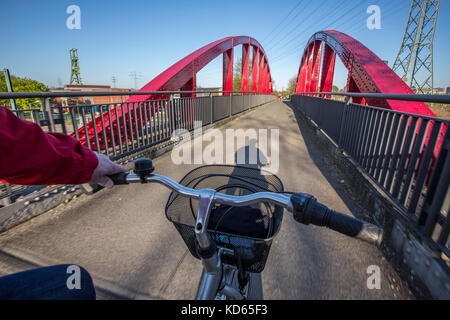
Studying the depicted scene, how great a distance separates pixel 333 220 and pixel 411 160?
166 cm

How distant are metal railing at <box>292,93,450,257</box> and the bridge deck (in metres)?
0.47

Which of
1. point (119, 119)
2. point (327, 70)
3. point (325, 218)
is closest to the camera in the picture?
point (325, 218)

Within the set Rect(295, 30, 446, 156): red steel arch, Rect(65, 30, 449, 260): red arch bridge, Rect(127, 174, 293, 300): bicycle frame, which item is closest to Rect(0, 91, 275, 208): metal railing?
Rect(65, 30, 449, 260): red arch bridge

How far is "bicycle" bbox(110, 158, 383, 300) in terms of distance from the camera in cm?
70

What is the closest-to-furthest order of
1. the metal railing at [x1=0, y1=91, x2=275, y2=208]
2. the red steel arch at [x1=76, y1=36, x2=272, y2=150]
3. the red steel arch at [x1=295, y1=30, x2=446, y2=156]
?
1. the metal railing at [x1=0, y1=91, x2=275, y2=208]
2. the red steel arch at [x1=76, y1=36, x2=272, y2=150]
3. the red steel arch at [x1=295, y1=30, x2=446, y2=156]

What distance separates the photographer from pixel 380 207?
6.98ft

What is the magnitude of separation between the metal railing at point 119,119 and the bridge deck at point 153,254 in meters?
0.57

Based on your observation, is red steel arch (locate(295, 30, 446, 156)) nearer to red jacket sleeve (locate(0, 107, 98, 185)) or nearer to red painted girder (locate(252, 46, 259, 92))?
red jacket sleeve (locate(0, 107, 98, 185))

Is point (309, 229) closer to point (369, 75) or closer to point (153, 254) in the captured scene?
point (153, 254)

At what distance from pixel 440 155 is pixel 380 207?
0.81 meters

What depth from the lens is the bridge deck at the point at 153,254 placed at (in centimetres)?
158

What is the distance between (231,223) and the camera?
3.70 ft

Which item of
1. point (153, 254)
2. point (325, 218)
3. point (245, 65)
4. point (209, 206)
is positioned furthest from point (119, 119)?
point (245, 65)
